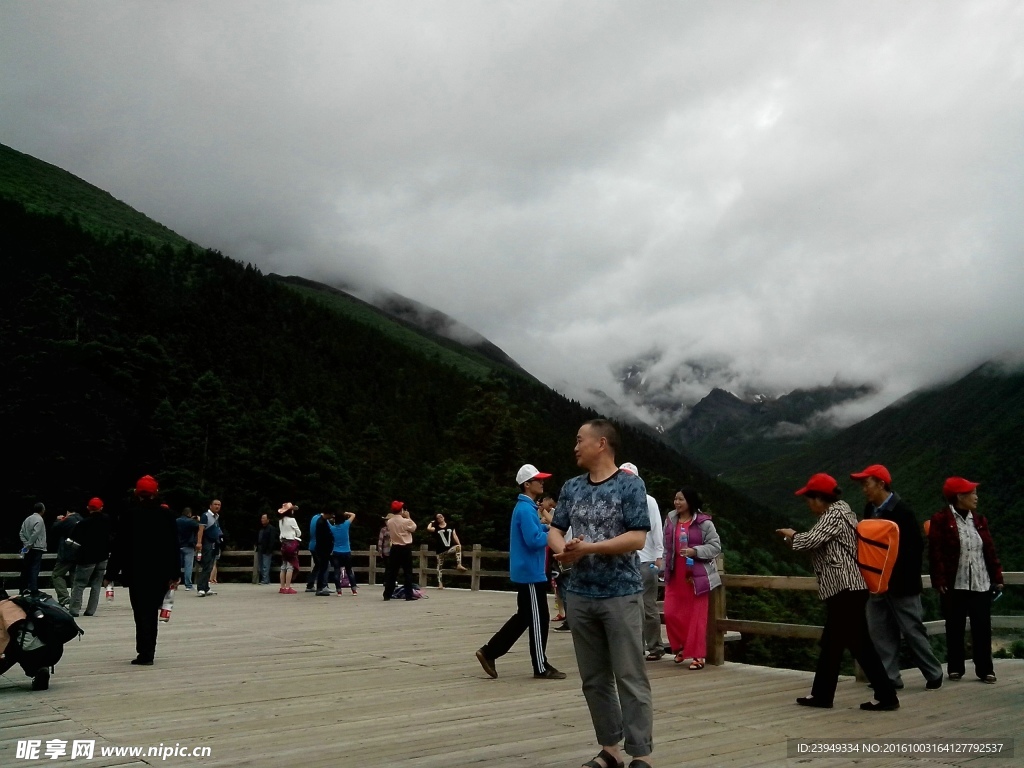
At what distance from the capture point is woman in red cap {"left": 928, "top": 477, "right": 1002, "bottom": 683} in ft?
22.9

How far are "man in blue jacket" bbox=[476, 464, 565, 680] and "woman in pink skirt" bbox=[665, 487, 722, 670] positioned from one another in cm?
134

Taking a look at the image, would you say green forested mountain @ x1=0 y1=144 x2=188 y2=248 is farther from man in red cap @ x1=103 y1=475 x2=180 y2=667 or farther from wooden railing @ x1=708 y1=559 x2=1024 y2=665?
wooden railing @ x1=708 y1=559 x2=1024 y2=665

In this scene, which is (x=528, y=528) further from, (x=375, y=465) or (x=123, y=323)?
(x=123, y=323)

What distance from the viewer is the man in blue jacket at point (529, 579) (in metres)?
7.03

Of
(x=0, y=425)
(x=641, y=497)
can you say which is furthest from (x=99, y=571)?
(x=0, y=425)

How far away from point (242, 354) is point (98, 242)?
75.2ft

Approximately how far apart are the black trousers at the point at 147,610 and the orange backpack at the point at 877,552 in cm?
590

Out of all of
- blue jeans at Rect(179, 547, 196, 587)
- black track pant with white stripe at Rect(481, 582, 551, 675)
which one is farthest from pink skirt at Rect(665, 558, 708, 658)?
blue jeans at Rect(179, 547, 196, 587)

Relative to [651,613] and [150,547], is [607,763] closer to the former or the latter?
[651,613]

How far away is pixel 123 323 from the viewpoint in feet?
258

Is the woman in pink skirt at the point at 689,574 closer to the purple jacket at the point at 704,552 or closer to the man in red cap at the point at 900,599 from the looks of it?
the purple jacket at the point at 704,552

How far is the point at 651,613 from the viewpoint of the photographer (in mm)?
8352

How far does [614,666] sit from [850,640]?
247 cm

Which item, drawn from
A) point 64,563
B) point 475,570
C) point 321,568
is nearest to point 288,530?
point 321,568
